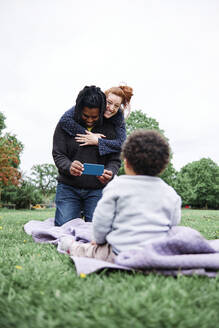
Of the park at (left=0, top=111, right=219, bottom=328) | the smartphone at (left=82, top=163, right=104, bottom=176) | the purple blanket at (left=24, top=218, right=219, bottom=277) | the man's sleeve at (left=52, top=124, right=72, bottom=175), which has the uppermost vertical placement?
the man's sleeve at (left=52, top=124, right=72, bottom=175)

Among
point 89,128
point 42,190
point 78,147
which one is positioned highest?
→ point 89,128

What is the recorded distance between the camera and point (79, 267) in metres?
1.92

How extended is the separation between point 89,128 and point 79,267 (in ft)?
8.31

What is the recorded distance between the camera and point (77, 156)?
4.00 meters

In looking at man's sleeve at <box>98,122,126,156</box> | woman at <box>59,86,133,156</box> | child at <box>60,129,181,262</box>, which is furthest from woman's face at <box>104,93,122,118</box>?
child at <box>60,129,181,262</box>

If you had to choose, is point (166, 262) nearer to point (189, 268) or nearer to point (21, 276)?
point (189, 268)

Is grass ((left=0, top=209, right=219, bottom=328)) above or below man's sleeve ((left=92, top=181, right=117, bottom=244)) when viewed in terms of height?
below

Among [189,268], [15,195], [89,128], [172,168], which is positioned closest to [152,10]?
[89,128]

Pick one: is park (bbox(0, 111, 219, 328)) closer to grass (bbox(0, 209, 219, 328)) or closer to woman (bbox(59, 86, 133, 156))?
grass (bbox(0, 209, 219, 328))

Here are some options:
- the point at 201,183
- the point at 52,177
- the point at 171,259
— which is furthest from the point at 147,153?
the point at 52,177

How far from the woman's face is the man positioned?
0.51ft

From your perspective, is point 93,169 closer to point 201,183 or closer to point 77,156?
point 77,156

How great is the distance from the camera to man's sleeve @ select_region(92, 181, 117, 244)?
2.06 m

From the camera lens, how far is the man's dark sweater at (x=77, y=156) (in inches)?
156
